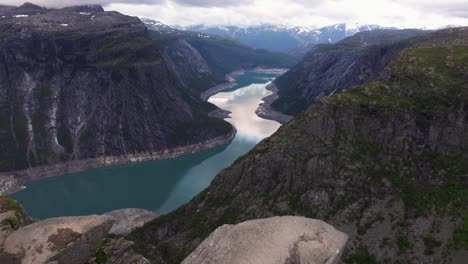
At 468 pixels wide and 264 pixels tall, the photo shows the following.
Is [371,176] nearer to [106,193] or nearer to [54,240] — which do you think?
[54,240]

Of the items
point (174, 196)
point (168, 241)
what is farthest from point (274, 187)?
point (174, 196)

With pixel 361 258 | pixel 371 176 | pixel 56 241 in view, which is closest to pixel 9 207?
pixel 56 241

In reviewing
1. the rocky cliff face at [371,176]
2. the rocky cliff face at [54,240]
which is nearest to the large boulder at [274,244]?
the rocky cliff face at [54,240]

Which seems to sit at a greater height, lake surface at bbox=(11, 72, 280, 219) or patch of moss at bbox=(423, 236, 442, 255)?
patch of moss at bbox=(423, 236, 442, 255)

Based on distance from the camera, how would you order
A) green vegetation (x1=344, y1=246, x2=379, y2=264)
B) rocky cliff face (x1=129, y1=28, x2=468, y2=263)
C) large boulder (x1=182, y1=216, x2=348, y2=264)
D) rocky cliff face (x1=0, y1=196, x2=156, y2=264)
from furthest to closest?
rocky cliff face (x1=129, y1=28, x2=468, y2=263), green vegetation (x1=344, y1=246, x2=379, y2=264), large boulder (x1=182, y1=216, x2=348, y2=264), rocky cliff face (x1=0, y1=196, x2=156, y2=264)

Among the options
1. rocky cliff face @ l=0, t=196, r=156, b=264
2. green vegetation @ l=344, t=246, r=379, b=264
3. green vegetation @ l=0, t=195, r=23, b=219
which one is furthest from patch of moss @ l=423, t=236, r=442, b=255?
green vegetation @ l=0, t=195, r=23, b=219

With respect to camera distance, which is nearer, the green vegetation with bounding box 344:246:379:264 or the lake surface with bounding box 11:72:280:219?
the green vegetation with bounding box 344:246:379:264

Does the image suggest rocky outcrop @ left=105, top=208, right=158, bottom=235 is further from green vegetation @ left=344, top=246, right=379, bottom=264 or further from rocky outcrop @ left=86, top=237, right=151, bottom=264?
rocky outcrop @ left=86, top=237, right=151, bottom=264

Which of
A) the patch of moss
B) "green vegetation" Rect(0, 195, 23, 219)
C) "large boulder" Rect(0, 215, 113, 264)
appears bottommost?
the patch of moss
